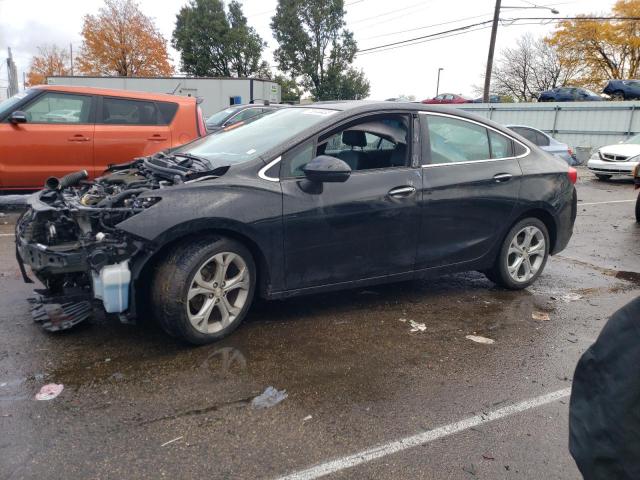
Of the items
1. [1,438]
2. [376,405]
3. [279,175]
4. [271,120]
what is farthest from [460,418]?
[271,120]

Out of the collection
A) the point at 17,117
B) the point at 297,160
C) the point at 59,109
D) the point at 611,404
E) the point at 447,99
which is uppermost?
the point at 447,99

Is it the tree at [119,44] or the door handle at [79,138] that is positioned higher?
the tree at [119,44]

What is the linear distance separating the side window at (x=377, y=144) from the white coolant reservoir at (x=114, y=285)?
1.90 m

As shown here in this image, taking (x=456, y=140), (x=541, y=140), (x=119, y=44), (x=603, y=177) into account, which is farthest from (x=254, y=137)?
(x=119, y=44)

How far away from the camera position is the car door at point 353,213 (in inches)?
154

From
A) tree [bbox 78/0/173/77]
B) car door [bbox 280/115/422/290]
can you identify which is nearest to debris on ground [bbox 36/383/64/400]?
car door [bbox 280/115/422/290]

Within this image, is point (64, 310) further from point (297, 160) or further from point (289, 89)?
point (289, 89)

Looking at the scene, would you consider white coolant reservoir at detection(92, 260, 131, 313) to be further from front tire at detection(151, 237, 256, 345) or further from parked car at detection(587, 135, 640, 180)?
parked car at detection(587, 135, 640, 180)

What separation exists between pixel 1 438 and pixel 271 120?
9.94 ft

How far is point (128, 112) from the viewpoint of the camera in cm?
826

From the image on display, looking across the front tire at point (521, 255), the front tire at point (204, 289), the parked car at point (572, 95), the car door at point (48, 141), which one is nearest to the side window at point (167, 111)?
the car door at point (48, 141)

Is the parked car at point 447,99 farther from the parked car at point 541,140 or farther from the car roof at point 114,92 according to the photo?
the car roof at point 114,92

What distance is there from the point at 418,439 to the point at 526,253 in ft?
9.89

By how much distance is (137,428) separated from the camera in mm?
2756
